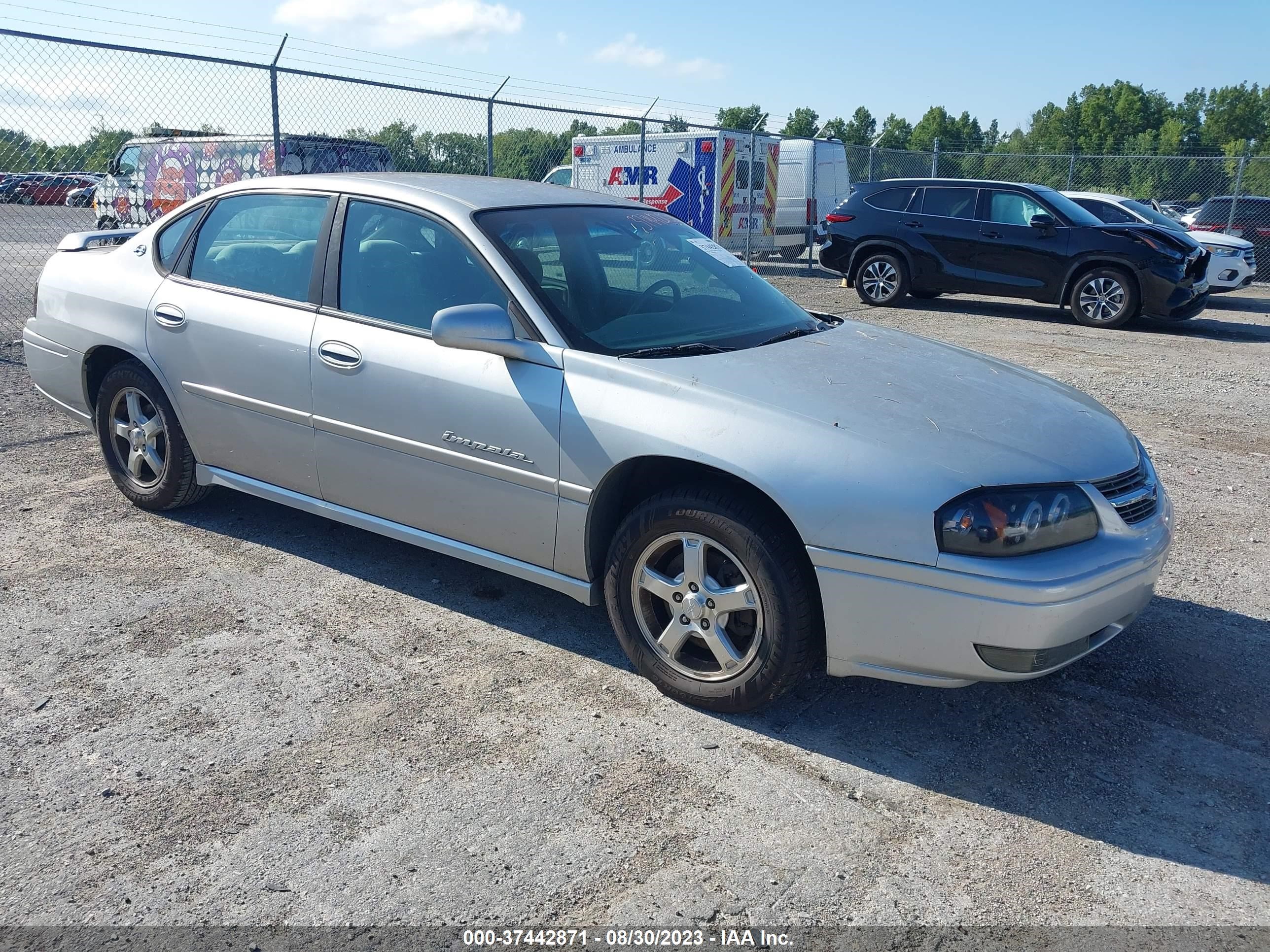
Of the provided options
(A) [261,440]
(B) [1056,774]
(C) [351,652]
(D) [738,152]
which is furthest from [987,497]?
(D) [738,152]

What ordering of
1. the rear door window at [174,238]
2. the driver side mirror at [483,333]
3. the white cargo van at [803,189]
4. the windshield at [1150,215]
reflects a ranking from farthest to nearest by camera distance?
the white cargo van at [803,189], the windshield at [1150,215], the rear door window at [174,238], the driver side mirror at [483,333]

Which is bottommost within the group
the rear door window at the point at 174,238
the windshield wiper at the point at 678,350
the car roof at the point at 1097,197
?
the windshield wiper at the point at 678,350

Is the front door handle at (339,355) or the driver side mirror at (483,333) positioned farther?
the front door handle at (339,355)

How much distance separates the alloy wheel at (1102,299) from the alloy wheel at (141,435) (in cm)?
1101

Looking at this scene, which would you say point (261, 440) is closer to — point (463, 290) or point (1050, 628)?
point (463, 290)

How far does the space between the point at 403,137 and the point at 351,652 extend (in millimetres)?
9709

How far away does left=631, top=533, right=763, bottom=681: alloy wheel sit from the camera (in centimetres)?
321

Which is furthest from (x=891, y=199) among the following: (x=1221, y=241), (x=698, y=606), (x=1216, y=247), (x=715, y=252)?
(x=698, y=606)

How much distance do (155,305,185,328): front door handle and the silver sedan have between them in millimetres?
14

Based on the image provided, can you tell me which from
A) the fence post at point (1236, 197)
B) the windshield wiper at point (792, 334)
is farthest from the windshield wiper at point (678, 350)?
the fence post at point (1236, 197)

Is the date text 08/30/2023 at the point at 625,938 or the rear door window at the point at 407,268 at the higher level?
the rear door window at the point at 407,268

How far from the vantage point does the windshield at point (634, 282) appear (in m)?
3.71

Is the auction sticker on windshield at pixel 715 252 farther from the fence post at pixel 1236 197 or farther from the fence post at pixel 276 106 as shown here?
the fence post at pixel 1236 197

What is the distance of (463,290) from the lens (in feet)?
12.5
